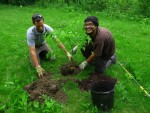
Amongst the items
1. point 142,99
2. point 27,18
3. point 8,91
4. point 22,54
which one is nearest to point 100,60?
point 142,99

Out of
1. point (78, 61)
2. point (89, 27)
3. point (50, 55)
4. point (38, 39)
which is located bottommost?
point (78, 61)

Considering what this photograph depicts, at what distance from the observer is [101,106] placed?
5.21 metres

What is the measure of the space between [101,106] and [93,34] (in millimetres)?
1536

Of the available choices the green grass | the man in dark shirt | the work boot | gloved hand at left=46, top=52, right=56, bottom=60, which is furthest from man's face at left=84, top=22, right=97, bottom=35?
the work boot

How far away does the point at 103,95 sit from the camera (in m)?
5.05

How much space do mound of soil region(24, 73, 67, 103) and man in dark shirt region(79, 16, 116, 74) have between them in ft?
3.10

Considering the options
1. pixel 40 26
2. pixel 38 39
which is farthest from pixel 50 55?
pixel 40 26

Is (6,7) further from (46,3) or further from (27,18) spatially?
(27,18)

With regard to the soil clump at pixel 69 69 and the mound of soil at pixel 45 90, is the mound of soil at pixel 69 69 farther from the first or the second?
the mound of soil at pixel 45 90

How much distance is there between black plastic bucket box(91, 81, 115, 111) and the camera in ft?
16.6

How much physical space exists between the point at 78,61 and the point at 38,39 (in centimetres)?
112

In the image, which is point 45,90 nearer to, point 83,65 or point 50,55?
point 83,65

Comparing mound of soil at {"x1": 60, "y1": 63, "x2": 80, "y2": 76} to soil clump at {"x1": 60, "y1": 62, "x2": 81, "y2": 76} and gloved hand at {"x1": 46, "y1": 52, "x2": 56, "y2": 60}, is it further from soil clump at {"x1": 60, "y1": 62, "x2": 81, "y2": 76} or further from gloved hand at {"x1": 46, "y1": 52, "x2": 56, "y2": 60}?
gloved hand at {"x1": 46, "y1": 52, "x2": 56, "y2": 60}

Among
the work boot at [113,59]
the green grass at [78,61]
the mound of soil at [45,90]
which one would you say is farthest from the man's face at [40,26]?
the work boot at [113,59]
